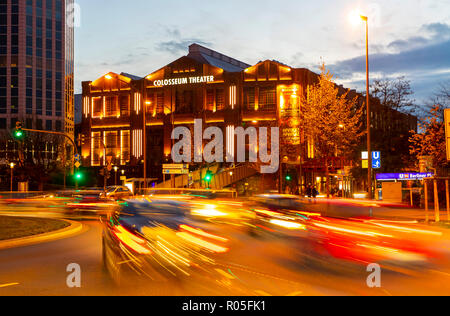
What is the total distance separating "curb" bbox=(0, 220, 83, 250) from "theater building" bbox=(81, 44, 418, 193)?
50106 millimetres

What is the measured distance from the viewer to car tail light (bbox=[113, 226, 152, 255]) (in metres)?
13.0

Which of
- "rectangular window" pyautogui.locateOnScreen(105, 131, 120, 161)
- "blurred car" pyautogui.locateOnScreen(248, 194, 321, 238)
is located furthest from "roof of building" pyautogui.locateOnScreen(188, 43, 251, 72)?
"blurred car" pyautogui.locateOnScreen(248, 194, 321, 238)

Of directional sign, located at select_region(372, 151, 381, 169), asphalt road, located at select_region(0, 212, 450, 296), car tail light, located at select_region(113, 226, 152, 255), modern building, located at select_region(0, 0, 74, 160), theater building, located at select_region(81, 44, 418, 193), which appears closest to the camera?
asphalt road, located at select_region(0, 212, 450, 296)

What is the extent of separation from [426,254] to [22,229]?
1412 cm

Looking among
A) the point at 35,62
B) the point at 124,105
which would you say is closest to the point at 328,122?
the point at 124,105

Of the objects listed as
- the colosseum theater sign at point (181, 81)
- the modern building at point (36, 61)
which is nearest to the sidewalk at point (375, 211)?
the colosseum theater sign at point (181, 81)

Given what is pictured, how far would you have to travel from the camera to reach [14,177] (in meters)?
72.4

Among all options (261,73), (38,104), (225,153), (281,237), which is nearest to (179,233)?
(281,237)

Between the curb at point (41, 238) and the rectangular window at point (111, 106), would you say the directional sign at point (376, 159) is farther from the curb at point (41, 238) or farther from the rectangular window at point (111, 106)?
the rectangular window at point (111, 106)

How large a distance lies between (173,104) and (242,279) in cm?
7158

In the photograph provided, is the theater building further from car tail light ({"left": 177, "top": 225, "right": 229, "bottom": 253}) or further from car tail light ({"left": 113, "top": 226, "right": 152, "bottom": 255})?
car tail light ({"left": 113, "top": 226, "right": 152, "bottom": 255})

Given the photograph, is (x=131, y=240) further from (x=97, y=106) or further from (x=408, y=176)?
(x=97, y=106)

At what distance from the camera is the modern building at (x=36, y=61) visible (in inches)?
3925

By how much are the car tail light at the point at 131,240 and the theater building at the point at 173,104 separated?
2036 inches
